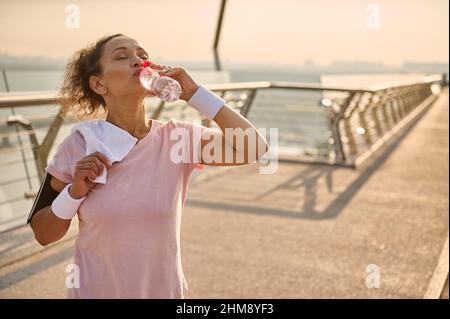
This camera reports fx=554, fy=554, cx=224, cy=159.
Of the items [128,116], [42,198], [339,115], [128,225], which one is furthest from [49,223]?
[339,115]

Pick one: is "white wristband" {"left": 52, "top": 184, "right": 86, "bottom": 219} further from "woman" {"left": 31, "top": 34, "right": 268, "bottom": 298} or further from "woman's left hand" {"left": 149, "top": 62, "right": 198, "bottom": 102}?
"woman's left hand" {"left": 149, "top": 62, "right": 198, "bottom": 102}

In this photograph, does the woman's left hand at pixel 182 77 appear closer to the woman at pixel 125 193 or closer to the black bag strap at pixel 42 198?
the woman at pixel 125 193

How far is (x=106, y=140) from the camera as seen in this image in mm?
1702

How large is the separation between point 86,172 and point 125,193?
0.15 metres

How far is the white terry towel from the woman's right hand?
3cm

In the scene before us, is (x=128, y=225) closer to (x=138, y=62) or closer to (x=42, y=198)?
(x=42, y=198)

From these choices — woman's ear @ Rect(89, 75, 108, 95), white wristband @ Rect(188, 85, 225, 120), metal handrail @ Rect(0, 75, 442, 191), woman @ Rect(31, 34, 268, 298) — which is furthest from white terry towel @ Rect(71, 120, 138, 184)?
metal handrail @ Rect(0, 75, 442, 191)

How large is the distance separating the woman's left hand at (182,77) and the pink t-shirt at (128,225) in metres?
0.20

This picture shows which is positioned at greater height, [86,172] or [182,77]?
Result: [182,77]

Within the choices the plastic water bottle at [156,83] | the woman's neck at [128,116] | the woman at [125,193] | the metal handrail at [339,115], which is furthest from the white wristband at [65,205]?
the metal handrail at [339,115]

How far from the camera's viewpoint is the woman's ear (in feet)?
6.05
